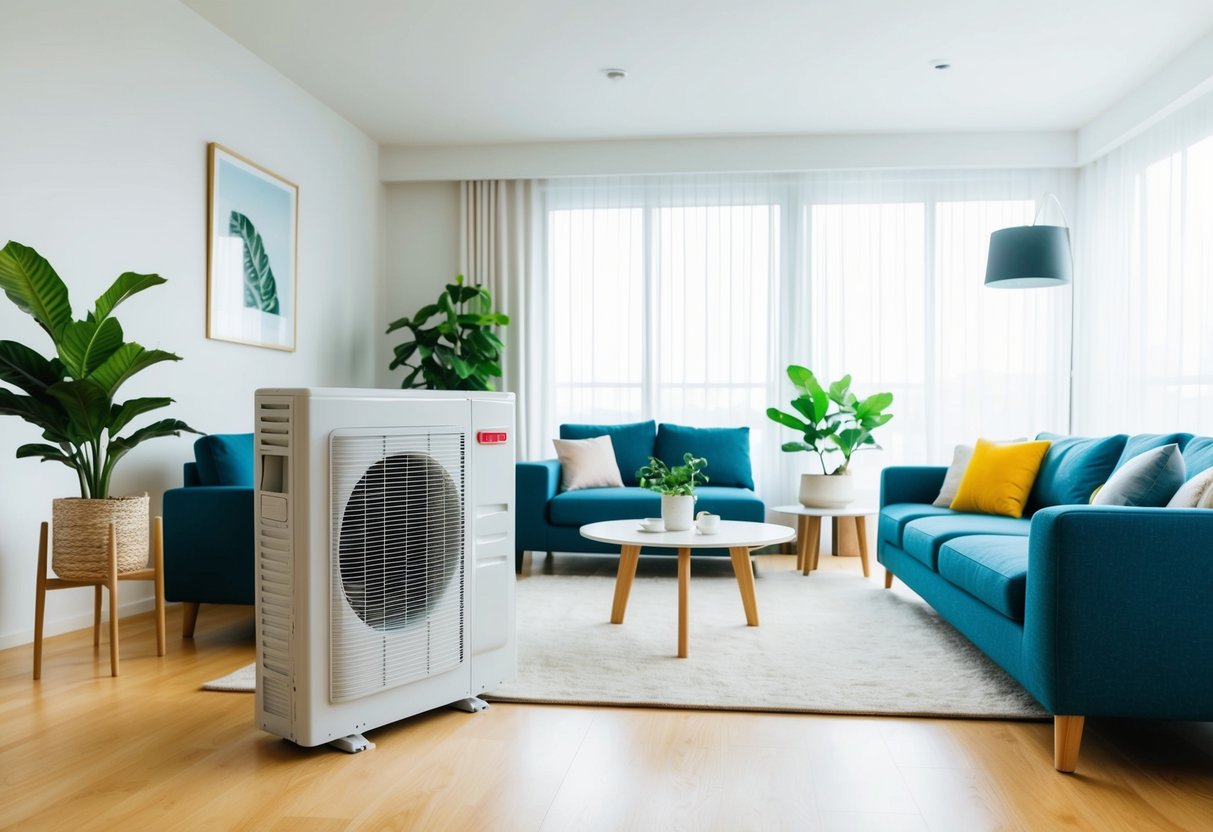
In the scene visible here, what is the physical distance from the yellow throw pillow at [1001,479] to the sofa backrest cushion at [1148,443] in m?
0.47

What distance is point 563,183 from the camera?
6.51 m

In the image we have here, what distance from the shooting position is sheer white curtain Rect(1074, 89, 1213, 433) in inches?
188

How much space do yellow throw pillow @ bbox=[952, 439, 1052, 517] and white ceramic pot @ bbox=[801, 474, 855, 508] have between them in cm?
115

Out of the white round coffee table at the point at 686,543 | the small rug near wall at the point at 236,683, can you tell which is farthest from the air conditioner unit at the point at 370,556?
the white round coffee table at the point at 686,543

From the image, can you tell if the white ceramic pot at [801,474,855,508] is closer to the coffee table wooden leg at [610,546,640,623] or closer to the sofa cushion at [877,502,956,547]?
the sofa cushion at [877,502,956,547]

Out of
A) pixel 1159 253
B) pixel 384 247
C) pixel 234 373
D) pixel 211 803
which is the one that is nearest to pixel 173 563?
pixel 234 373

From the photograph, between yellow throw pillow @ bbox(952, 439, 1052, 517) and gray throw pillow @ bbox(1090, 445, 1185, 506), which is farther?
yellow throw pillow @ bbox(952, 439, 1052, 517)

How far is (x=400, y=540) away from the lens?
2389 millimetres

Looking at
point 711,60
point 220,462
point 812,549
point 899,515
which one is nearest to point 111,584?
point 220,462

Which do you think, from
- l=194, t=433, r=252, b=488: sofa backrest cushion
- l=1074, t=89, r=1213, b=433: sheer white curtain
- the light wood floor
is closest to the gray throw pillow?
the light wood floor

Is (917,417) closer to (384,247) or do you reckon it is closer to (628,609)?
(628,609)

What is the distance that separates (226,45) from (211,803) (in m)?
3.81

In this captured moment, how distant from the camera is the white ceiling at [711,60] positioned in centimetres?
424

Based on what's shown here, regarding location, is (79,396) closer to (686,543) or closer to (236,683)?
(236,683)
